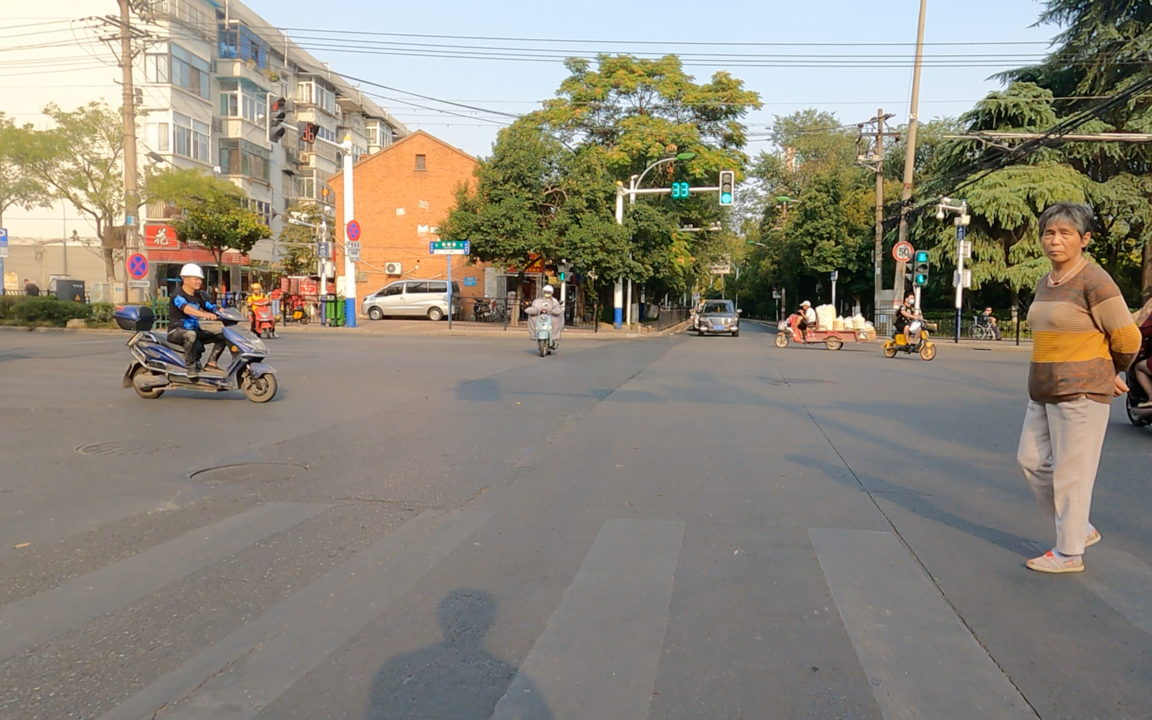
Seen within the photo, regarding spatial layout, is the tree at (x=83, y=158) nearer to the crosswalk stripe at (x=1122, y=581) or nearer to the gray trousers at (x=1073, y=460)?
the gray trousers at (x=1073, y=460)

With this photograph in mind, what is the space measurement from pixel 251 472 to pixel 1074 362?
6.00m

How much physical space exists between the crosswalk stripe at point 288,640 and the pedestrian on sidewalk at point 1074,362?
3.46 metres

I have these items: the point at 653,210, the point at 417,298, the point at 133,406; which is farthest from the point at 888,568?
the point at 417,298

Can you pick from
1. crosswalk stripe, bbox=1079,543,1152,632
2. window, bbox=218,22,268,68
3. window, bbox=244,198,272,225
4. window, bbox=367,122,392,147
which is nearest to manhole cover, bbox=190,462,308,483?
crosswalk stripe, bbox=1079,543,1152,632

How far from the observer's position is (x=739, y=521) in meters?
5.73

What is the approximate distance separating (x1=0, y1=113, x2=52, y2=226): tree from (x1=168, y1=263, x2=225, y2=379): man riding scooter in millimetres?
28314

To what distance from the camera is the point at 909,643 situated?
146 inches

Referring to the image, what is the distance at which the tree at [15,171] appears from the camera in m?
33.2

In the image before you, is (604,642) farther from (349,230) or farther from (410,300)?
(410,300)

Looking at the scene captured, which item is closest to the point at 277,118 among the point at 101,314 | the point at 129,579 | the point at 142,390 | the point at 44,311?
the point at 101,314

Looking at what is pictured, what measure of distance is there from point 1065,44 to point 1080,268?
125ft

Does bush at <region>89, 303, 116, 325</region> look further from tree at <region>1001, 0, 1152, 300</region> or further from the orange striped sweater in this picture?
tree at <region>1001, 0, 1152, 300</region>

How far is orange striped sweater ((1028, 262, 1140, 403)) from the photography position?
4496mm

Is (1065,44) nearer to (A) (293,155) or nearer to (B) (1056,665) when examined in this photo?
(B) (1056,665)
